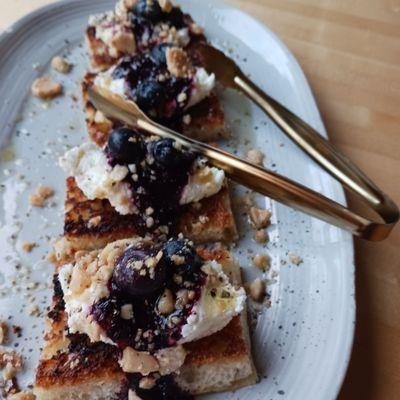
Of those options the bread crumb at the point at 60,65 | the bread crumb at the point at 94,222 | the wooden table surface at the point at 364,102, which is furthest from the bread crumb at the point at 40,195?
the wooden table surface at the point at 364,102

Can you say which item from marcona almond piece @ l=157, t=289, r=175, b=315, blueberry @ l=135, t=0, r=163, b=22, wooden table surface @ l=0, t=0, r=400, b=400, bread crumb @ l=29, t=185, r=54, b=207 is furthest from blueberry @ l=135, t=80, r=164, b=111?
marcona almond piece @ l=157, t=289, r=175, b=315

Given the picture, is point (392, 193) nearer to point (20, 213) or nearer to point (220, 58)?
point (220, 58)

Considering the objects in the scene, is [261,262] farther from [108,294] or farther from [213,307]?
[108,294]

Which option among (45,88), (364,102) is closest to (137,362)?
(45,88)

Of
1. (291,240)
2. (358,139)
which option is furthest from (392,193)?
(291,240)

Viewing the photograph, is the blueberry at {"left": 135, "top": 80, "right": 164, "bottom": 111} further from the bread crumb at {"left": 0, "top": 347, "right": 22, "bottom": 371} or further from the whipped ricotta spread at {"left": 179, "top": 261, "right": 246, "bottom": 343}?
the bread crumb at {"left": 0, "top": 347, "right": 22, "bottom": 371}

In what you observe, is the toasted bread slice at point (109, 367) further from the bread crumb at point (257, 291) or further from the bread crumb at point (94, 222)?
the bread crumb at point (94, 222)
